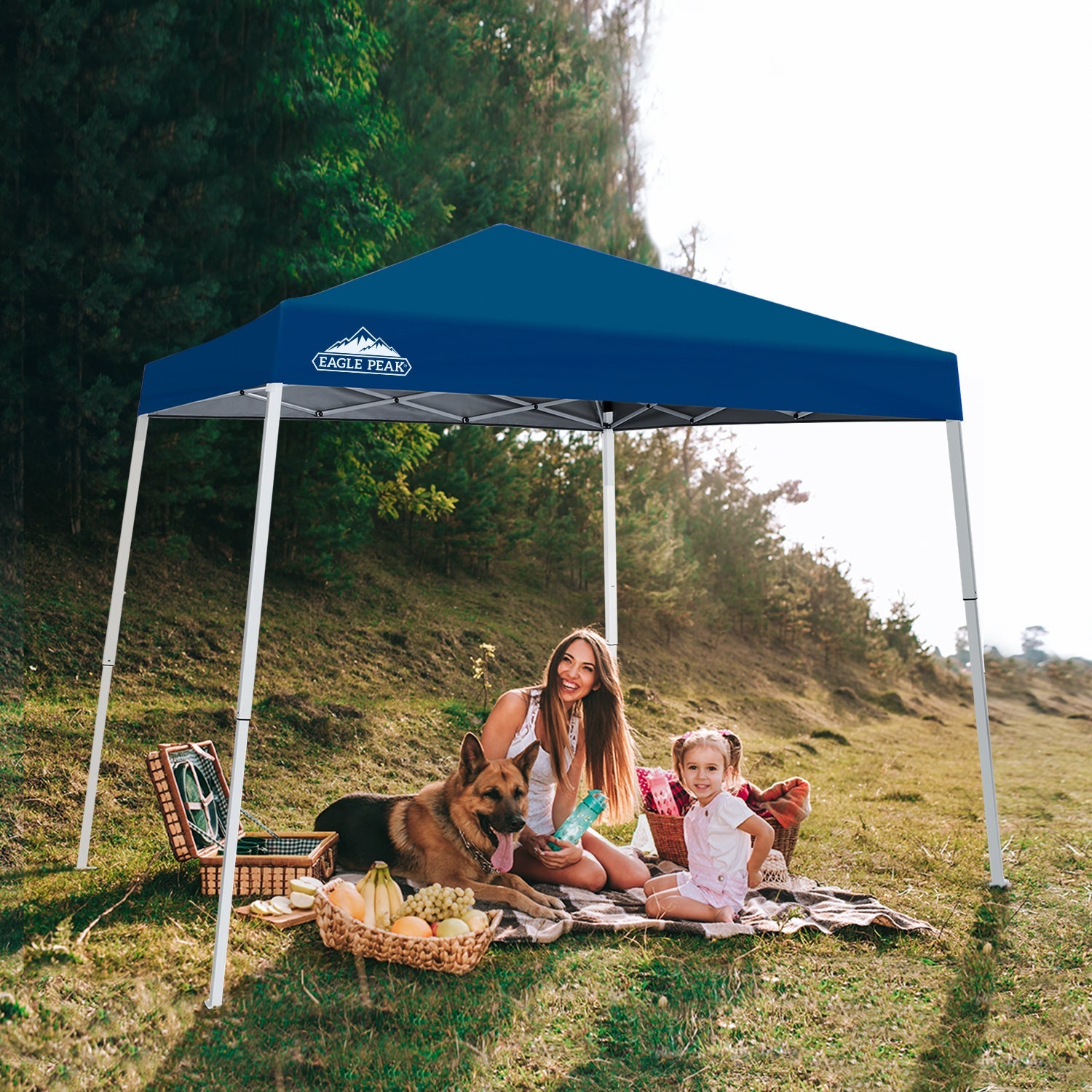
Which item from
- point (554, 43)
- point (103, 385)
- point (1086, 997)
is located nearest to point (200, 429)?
point (103, 385)

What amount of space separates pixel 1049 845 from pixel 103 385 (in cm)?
857

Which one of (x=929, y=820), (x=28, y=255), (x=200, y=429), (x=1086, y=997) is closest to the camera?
(x=1086, y=997)

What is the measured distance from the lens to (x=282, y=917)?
4094mm

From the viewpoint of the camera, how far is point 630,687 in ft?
41.2

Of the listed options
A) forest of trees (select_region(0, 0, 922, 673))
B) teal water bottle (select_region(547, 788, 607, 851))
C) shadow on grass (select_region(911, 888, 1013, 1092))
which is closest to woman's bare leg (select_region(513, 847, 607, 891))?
teal water bottle (select_region(547, 788, 607, 851))

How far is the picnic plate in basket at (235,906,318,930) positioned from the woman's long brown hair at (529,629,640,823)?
135cm

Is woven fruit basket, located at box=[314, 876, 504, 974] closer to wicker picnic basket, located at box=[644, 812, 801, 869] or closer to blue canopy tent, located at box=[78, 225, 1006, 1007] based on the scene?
blue canopy tent, located at box=[78, 225, 1006, 1007]

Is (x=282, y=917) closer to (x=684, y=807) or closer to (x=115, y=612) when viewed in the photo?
(x=115, y=612)

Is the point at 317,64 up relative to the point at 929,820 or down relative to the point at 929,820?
up

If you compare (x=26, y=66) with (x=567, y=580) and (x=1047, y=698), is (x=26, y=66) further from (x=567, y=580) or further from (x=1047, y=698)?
(x=1047, y=698)

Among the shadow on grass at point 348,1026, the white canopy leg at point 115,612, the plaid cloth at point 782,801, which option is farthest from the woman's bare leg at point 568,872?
the white canopy leg at point 115,612

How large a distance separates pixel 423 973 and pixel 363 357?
7.68ft

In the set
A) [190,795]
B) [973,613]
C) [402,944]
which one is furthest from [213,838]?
[973,613]

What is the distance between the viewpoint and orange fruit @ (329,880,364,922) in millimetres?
3783
